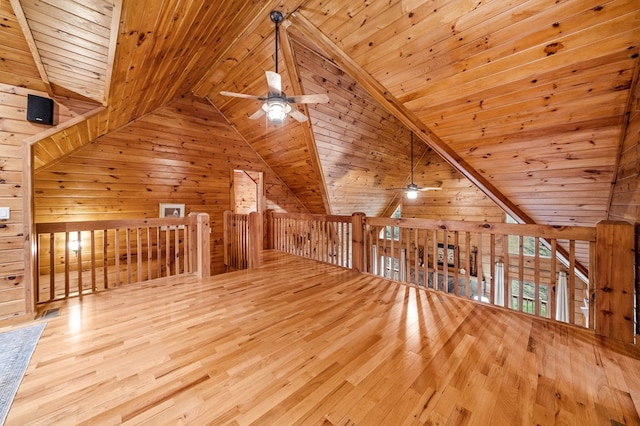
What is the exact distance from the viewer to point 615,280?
1820 mm

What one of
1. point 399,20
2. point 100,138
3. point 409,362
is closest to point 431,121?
point 399,20

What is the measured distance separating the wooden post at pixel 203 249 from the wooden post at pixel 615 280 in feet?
12.7

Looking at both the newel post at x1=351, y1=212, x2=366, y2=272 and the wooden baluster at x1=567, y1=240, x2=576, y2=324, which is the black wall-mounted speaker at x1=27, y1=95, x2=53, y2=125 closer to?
the newel post at x1=351, y1=212, x2=366, y2=272

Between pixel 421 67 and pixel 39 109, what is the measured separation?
11.7 ft

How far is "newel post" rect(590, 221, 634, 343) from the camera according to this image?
1.79 m

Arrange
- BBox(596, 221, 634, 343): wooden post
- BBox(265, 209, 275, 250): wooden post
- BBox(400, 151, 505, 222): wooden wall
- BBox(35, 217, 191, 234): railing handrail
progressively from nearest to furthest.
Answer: BBox(596, 221, 634, 343): wooden post, BBox(35, 217, 191, 234): railing handrail, BBox(265, 209, 275, 250): wooden post, BBox(400, 151, 505, 222): wooden wall

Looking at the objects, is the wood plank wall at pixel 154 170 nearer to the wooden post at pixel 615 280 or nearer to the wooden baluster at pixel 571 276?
the wooden baluster at pixel 571 276

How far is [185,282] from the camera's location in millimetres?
3104

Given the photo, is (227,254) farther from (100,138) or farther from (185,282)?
(100,138)

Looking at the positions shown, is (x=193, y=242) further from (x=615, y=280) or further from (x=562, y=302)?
(x=562, y=302)

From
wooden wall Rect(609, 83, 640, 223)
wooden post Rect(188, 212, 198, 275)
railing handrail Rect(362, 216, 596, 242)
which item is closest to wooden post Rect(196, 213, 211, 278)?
wooden post Rect(188, 212, 198, 275)

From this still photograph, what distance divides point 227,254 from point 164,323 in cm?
258

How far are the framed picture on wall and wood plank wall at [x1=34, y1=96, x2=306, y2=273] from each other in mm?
96

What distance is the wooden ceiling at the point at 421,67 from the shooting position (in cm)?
181
